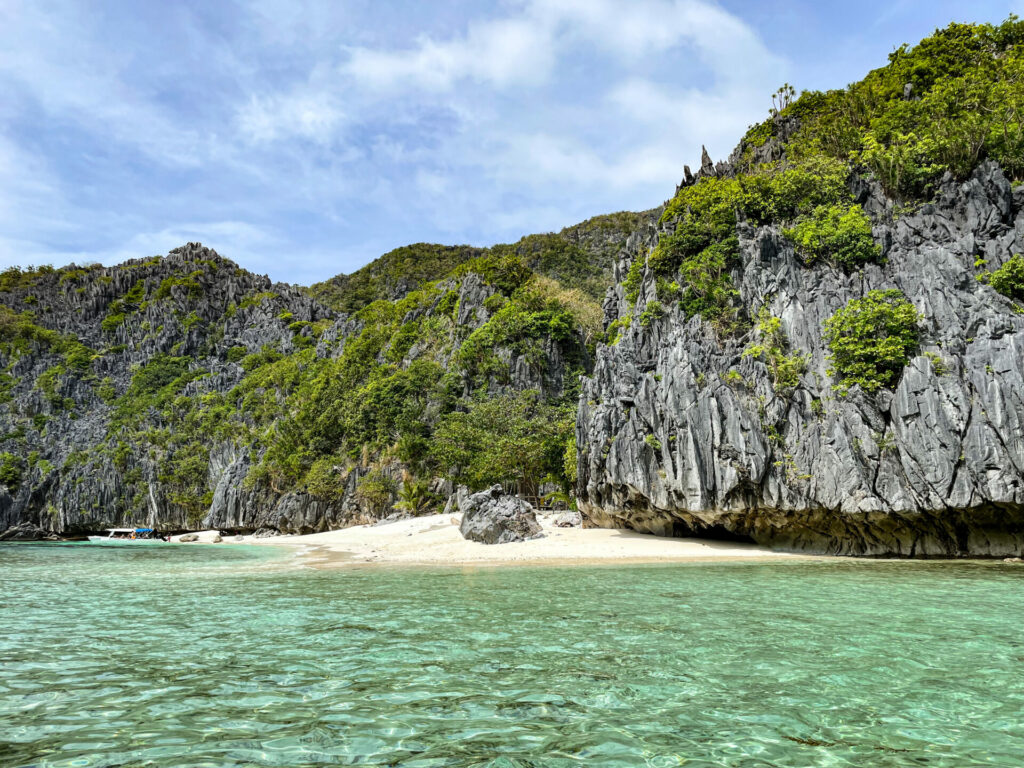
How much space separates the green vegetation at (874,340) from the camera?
23.5 meters

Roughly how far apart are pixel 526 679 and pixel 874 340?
2367 cm

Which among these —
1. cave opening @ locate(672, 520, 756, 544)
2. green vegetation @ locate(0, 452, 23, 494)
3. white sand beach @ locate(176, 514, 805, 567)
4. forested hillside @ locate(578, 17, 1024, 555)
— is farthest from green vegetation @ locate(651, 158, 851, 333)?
green vegetation @ locate(0, 452, 23, 494)

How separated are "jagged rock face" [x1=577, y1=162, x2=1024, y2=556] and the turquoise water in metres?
7.87

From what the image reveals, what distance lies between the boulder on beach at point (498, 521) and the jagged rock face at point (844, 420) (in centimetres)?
435

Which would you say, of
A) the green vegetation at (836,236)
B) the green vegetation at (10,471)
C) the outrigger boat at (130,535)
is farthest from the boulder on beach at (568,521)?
the green vegetation at (10,471)

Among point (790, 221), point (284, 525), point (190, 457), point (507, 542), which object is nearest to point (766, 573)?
point (507, 542)

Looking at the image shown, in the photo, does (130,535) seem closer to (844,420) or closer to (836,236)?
(844,420)

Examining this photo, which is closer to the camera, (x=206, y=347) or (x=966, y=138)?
(x=966, y=138)

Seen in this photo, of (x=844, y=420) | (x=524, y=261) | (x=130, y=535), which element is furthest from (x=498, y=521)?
(x=524, y=261)

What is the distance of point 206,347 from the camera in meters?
98.1

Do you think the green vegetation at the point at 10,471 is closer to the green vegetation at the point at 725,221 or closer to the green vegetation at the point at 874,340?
the green vegetation at the point at 725,221

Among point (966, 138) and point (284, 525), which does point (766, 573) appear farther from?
point (284, 525)

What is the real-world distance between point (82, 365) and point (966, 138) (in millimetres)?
110332

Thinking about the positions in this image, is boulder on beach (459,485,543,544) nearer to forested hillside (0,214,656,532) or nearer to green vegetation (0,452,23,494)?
forested hillside (0,214,656,532)
